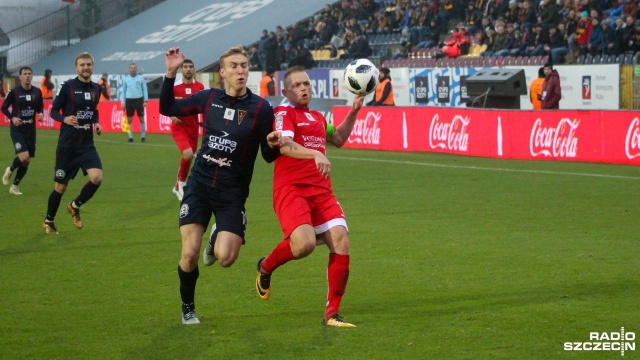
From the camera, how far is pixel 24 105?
18.5 meters

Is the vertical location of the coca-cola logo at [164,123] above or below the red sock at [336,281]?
above

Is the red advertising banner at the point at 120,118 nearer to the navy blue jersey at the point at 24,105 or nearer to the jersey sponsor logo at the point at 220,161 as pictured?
the navy blue jersey at the point at 24,105

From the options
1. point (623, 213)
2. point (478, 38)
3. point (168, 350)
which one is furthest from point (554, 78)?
point (168, 350)

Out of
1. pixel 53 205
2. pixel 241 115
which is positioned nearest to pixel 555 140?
pixel 53 205

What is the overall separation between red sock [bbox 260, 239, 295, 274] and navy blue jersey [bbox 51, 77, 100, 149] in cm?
599

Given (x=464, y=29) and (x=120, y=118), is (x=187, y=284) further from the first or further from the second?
(x=120, y=118)

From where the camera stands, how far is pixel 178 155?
27.3m

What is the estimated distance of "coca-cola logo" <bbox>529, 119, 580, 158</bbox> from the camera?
72.9 feet

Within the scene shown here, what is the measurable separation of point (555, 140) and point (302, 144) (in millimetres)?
15344

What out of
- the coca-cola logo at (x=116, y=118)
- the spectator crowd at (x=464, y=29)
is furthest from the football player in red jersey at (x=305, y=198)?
the coca-cola logo at (x=116, y=118)

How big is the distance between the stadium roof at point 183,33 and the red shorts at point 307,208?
36.5 meters

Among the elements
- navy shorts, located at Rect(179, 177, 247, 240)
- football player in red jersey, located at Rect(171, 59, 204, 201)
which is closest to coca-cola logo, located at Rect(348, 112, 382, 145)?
football player in red jersey, located at Rect(171, 59, 204, 201)

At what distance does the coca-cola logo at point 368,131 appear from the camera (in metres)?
27.9

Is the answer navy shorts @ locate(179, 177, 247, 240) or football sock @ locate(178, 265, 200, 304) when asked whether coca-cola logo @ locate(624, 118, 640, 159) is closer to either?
navy shorts @ locate(179, 177, 247, 240)
